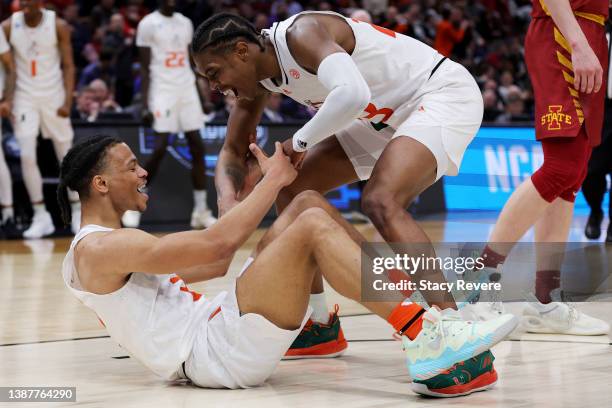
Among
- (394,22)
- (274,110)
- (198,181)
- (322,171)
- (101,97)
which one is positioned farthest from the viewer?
(394,22)

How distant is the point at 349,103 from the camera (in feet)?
12.4

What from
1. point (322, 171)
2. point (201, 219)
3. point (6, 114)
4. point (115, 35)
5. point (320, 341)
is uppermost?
point (322, 171)

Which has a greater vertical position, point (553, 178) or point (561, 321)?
point (553, 178)

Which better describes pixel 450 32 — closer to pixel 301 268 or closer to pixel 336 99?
pixel 336 99

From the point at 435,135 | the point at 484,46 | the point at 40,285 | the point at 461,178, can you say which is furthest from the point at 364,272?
the point at 484,46

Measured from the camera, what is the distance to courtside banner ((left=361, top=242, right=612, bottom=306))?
11.7ft

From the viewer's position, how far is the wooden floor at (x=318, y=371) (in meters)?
3.38

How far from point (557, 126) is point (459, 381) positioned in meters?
1.76

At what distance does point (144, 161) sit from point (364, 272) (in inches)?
271

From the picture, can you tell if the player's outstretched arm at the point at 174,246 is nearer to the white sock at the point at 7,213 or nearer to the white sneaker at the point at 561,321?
the white sneaker at the point at 561,321

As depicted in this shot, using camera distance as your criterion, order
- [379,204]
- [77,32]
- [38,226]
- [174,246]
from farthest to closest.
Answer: [77,32] → [38,226] → [379,204] → [174,246]

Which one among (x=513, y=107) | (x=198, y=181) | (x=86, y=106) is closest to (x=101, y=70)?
(x=86, y=106)

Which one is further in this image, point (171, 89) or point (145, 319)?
point (171, 89)

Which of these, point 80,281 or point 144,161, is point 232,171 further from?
point 144,161
